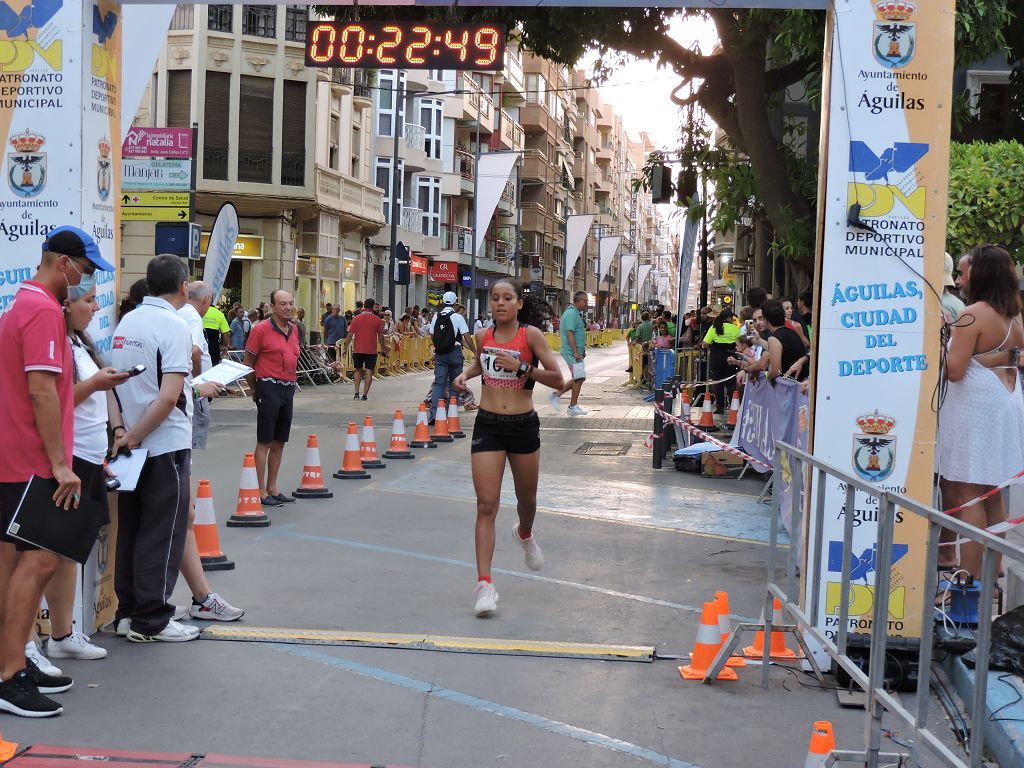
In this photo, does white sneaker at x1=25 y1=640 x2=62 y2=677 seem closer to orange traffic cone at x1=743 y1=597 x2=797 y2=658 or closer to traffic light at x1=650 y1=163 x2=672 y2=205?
orange traffic cone at x1=743 y1=597 x2=797 y2=658

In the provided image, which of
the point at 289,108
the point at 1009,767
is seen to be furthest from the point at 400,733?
the point at 289,108

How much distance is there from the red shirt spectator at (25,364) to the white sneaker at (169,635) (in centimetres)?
155

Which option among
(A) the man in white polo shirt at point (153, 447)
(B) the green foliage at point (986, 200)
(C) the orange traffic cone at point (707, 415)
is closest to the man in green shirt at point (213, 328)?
(C) the orange traffic cone at point (707, 415)

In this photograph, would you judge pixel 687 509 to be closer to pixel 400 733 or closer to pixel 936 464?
pixel 936 464

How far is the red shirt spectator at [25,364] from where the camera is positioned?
5.08 metres

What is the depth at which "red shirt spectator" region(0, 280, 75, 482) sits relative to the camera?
16.7 feet

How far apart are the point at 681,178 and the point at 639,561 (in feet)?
33.7

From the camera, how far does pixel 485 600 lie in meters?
7.16

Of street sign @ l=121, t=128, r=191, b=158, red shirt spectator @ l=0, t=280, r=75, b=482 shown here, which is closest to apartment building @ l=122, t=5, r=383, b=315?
street sign @ l=121, t=128, r=191, b=158

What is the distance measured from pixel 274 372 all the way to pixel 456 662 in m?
5.31

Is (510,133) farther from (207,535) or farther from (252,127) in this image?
(207,535)

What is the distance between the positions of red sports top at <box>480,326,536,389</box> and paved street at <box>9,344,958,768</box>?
1365 mm

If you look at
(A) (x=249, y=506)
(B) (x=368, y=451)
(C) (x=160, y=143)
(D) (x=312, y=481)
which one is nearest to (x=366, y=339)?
(C) (x=160, y=143)

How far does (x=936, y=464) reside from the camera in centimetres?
714
